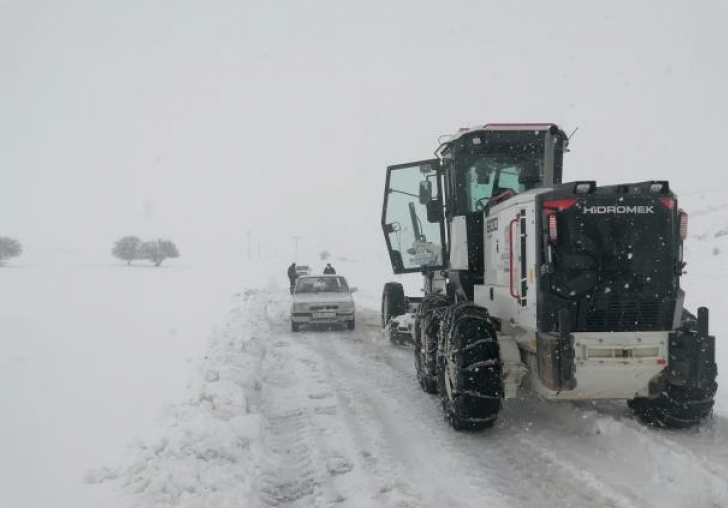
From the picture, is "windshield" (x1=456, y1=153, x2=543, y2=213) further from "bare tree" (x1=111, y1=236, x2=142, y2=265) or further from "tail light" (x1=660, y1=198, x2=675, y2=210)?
"bare tree" (x1=111, y1=236, x2=142, y2=265)

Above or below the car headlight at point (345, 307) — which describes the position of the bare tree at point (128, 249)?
above

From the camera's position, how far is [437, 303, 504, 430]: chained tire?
5.33 m

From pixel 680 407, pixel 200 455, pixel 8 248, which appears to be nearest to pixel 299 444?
pixel 200 455

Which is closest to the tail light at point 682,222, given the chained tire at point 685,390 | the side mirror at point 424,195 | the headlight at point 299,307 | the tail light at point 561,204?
the chained tire at point 685,390

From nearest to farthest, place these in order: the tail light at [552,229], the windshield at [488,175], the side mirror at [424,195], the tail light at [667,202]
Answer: the tail light at [552,229] → the tail light at [667,202] → the windshield at [488,175] → the side mirror at [424,195]

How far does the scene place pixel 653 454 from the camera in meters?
4.62

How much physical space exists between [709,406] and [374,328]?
9.87 m

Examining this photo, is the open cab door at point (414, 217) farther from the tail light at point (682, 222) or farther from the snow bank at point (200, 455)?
the snow bank at point (200, 455)

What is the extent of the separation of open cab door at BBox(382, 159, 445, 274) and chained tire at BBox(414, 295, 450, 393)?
1.09 m

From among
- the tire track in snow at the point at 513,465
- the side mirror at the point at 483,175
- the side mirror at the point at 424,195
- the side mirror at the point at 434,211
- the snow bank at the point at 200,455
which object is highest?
the side mirror at the point at 483,175

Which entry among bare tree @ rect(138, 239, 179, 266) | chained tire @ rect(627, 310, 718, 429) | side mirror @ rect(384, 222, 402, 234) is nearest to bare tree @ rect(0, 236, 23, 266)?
bare tree @ rect(138, 239, 179, 266)

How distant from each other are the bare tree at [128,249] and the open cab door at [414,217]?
8223 centimetres

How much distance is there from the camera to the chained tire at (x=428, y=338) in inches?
268

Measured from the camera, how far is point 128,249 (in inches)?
3319
